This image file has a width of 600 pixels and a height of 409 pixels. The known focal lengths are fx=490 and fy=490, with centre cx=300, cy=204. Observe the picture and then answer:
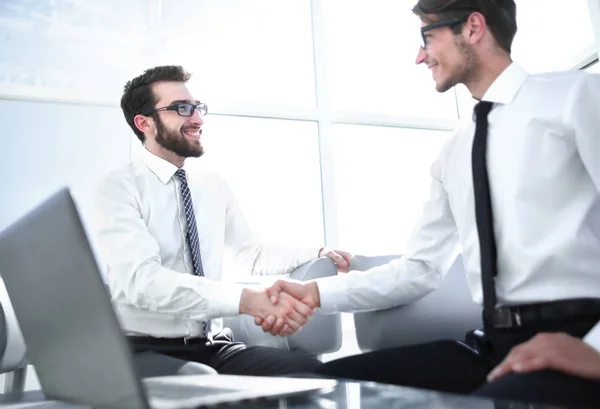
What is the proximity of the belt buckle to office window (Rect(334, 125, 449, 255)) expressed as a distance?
1948 millimetres

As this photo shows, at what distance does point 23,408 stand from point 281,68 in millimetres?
2864

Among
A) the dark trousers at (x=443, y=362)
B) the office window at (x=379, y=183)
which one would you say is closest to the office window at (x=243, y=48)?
the office window at (x=379, y=183)

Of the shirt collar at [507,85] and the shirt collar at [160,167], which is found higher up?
the shirt collar at [507,85]

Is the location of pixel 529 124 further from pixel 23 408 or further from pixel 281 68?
pixel 281 68

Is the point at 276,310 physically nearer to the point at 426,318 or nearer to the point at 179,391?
the point at 426,318

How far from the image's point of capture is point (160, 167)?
6.44ft

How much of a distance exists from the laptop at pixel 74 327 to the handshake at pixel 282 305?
2.25ft

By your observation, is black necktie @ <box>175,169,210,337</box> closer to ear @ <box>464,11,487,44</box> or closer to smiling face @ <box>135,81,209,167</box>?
smiling face @ <box>135,81,209,167</box>

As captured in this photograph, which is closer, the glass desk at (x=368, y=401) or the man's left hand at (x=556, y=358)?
the glass desk at (x=368, y=401)

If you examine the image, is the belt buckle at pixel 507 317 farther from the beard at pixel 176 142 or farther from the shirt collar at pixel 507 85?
the beard at pixel 176 142

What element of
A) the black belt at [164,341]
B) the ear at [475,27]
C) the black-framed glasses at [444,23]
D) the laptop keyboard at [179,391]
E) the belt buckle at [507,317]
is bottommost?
the black belt at [164,341]

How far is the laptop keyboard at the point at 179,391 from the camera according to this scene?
69 cm

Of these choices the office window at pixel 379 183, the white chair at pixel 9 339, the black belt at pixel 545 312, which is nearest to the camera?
the black belt at pixel 545 312

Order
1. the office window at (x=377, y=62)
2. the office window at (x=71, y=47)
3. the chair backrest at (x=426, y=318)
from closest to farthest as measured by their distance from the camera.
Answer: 1. the chair backrest at (x=426, y=318)
2. the office window at (x=71, y=47)
3. the office window at (x=377, y=62)
